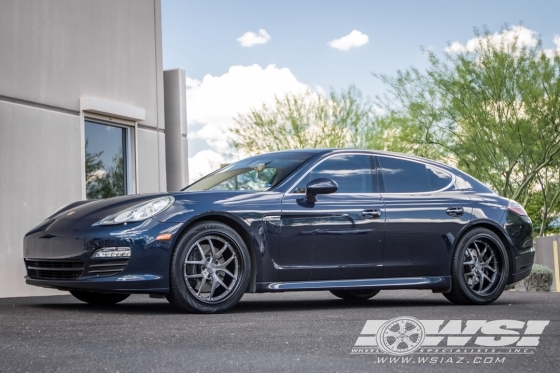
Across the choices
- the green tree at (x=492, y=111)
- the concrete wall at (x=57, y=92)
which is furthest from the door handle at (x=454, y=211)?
the green tree at (x=492, y=111)

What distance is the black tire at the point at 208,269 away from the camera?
23.3 feet

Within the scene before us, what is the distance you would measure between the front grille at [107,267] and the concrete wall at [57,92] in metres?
4.18

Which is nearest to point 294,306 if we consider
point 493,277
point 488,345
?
point 493,277

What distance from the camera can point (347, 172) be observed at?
27.3 ft

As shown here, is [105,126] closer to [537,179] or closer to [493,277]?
[493,277]

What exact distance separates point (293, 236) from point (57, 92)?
5.52 metres

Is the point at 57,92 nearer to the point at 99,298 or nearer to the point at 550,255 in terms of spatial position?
the point at 99,298

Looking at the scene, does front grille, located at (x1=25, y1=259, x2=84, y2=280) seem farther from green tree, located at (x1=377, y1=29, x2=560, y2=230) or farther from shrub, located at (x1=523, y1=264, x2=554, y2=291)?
green tree, located at (x1=377, y1=29, x2=560, y2=230)

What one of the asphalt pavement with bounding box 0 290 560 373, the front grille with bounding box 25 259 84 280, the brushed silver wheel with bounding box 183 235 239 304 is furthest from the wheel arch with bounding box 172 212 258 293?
the front grille with bounding box 25 259 84 280

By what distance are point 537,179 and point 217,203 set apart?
3044cm

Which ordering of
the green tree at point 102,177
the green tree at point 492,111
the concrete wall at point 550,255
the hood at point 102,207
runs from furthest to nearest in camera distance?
the green tree at point 492,111, the concrete wall at point 550,255, the green tree at point 102,177, the hood at point 102,207

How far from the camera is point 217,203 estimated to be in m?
7.35

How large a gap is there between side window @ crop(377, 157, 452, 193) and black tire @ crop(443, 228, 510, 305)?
59 cm

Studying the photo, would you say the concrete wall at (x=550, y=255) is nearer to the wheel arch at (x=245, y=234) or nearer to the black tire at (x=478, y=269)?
the black tire at (x=478, y=269)
